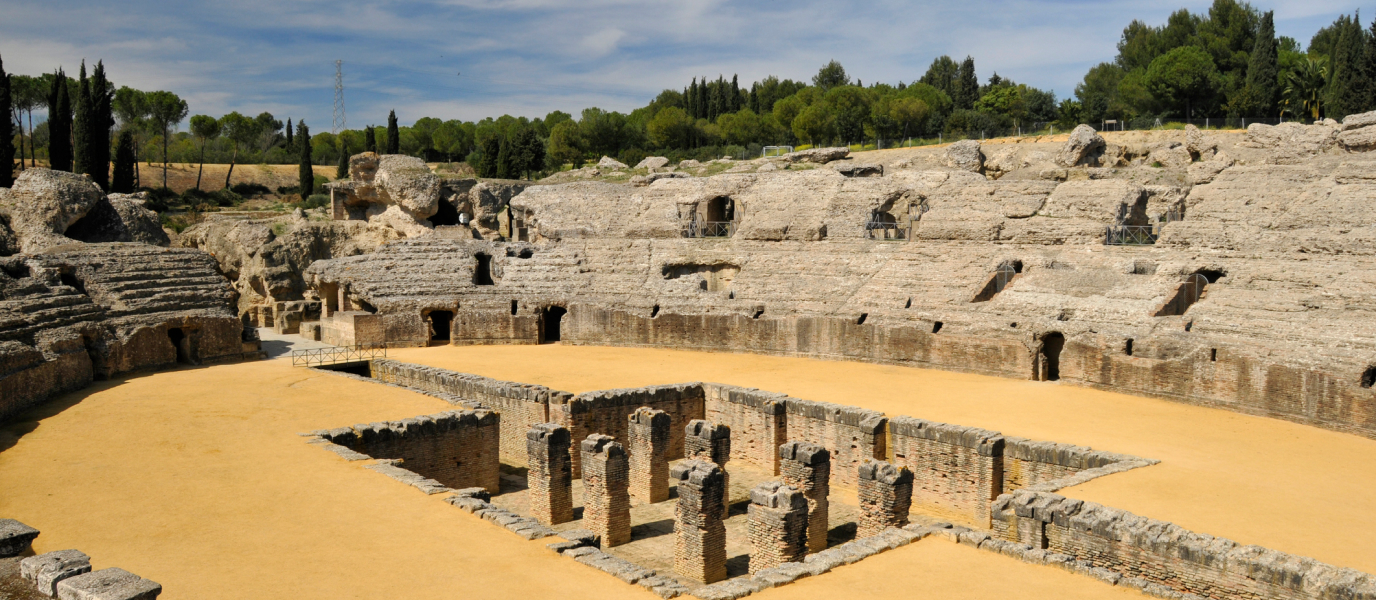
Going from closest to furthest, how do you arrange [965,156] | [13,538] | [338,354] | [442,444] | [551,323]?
[13,538] < [442,444] < [338,354] < [551,323] < [965,156]

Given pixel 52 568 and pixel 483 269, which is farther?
pixel 483 269

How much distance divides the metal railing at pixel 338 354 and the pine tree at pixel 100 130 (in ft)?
60.1

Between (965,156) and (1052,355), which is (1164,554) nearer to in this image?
(1052,355)

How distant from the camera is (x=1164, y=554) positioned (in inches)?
361

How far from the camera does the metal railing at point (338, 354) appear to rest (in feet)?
75.7

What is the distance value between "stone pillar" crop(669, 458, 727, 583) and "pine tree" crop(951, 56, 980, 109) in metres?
51.1

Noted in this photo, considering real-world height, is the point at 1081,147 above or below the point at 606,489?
above

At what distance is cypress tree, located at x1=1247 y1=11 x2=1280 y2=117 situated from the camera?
40.2 m

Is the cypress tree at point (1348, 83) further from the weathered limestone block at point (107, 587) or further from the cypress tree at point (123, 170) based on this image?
the cypress tree at point (123, 170)

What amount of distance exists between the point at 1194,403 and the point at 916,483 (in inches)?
288

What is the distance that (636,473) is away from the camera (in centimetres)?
1504

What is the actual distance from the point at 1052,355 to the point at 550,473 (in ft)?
43.4

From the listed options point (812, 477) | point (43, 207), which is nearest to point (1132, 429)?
point (812, 477)

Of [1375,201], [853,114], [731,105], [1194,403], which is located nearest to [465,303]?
[1194,403]
